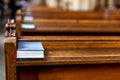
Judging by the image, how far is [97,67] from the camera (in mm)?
1600

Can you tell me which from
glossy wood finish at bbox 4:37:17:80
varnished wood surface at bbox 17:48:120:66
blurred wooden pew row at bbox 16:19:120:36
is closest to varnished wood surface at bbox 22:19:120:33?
blurred wooden pew row at bbox 16:19:120:36

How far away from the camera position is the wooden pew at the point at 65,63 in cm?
146

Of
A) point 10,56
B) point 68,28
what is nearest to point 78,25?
point 68,28

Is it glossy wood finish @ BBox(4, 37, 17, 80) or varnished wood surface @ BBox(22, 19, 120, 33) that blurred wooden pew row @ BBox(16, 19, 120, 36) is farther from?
glossy wood finish @ BBox(4, 37, 17, 80)

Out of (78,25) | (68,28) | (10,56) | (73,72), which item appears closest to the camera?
(10,56)

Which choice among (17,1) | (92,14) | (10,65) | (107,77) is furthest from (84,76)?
(17,1)

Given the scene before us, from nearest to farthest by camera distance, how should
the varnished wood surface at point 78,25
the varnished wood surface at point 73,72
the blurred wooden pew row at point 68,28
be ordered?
the varnished wood surface at point 73,72
the blurred wooden pew row at point 68,28
the varnished wood surface at point 78,25

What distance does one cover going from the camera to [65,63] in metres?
1.48

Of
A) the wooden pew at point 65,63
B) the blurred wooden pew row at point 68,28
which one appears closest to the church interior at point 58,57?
the wooden pew at point 65,63

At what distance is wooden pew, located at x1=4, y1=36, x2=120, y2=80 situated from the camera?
1.46 meters

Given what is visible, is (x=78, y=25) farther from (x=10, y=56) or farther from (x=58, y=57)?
(x=10, y=56)

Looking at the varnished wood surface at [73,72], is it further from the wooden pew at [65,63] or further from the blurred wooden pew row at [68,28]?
the blurred wooden pew row at [68,28]

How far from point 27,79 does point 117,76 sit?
A: 607 millimetres

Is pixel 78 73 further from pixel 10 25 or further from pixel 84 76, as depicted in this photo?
pixel 10 25
